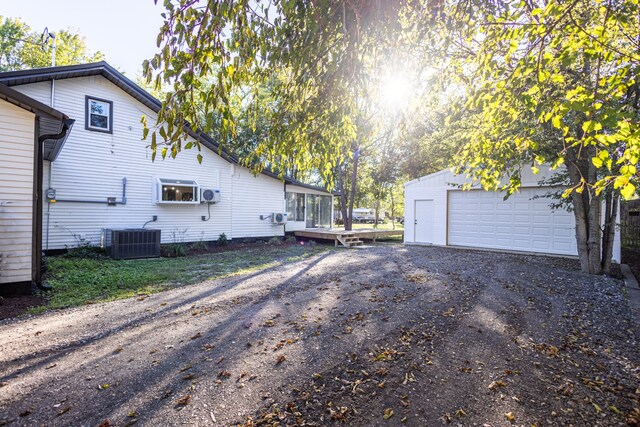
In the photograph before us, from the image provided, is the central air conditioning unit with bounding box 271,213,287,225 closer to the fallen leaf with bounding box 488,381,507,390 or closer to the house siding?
the house siding

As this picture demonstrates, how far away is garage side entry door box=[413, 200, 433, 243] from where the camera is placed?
43.4ft

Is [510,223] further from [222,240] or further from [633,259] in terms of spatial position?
[222,240]

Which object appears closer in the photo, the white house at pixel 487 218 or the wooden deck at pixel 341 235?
the white house at pixel 487 218

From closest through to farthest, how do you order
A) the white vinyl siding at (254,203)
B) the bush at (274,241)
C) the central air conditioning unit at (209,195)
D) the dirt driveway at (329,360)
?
1. the dirt driveway at (329,360)
2. the central air conditioning unit at (209,195)
3. the white vinyl siding at (254,203)
4. the bush at (274,241)

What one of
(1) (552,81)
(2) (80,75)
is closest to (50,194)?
(2) (80,75)

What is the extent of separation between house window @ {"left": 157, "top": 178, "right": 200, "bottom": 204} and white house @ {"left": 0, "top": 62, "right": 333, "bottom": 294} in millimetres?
33

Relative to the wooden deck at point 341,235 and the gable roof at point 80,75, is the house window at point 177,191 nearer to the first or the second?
the gable roof at point 80,75

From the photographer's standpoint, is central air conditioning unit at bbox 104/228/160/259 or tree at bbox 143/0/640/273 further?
central air conditioning unit at bbox 104/228/160/259

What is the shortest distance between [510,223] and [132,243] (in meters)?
12.1

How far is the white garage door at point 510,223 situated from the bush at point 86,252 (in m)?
11.7

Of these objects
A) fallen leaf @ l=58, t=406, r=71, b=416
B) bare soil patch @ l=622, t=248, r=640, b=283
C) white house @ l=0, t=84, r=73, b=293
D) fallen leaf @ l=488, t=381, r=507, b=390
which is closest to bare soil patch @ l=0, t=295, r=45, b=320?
white house @ l=0, t=84, r=73, b=293

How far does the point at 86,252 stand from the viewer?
9641 mm

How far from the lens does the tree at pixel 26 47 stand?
1959 centimetres

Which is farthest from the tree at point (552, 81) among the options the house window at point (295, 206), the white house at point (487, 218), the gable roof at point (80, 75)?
the house window at point (295, 206)
